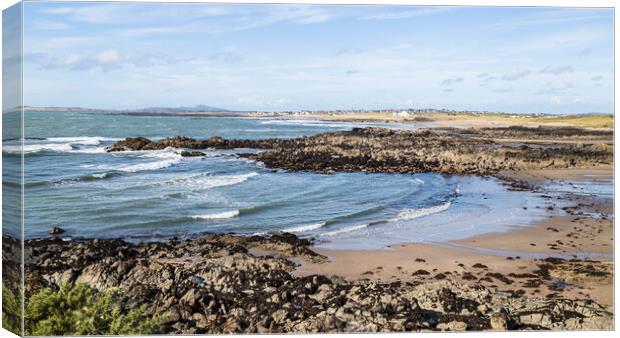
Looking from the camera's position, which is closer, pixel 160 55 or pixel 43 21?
pixel 43 21

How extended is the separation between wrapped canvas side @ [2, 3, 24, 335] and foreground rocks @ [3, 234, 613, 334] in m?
0.15

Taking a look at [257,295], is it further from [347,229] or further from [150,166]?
[150,166]

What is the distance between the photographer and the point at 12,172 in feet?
27.2

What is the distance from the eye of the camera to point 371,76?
975cm

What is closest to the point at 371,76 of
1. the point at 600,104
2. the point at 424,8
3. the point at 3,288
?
the point at 424,8

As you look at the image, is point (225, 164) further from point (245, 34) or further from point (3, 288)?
point (3, 288)

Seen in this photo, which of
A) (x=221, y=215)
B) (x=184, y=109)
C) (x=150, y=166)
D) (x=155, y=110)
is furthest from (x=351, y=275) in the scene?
(x=155, y=110)

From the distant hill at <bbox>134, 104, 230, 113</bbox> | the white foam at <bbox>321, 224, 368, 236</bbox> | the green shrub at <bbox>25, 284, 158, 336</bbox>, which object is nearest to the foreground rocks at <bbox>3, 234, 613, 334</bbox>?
the green shrub at <bbox>25, 284, 158, 336</bbox>

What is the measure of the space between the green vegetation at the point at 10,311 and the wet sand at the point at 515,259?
11.9 ft

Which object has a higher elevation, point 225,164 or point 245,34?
point 245,34

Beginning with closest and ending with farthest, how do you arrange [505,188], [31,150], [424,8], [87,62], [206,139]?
[31,150] → [87,62] → [424,8] → [206,139] → [505,188]

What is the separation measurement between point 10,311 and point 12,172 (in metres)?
1.74

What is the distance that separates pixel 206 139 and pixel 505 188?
5.08 metres

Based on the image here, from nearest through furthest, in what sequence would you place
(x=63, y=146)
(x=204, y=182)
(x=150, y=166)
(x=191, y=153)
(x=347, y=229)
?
(x=63, y=146)
(x=150, y=166)
(x=204, y=182)
(x=191, y=153)
(x=347, y=229)
